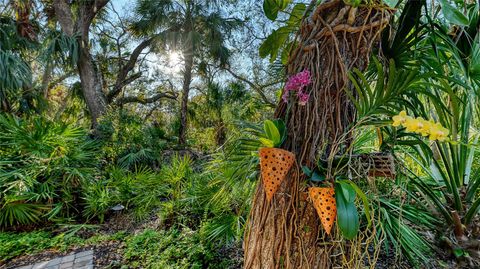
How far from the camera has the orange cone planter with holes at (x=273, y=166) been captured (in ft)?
2.71

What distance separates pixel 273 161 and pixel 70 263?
222 centimetres

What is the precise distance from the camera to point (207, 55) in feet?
20.9

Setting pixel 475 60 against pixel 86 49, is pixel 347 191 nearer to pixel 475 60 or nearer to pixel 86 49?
pixel 475 60

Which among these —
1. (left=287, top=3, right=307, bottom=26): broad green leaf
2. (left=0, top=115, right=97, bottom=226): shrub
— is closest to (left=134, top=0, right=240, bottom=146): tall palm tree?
(left=0, top=115, right=97, bottom=226): shrub

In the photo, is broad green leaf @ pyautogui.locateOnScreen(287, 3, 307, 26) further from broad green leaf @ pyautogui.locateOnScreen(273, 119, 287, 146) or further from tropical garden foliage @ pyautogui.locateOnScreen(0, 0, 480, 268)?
broad green leaf @ pyautogui.locateOnScreen(273, 119, 287, 146)

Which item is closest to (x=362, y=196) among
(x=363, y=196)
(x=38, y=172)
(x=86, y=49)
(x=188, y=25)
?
(x=363, y=196)

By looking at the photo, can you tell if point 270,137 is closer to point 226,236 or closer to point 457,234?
point 226,236

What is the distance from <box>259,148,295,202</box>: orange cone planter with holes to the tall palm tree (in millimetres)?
5229

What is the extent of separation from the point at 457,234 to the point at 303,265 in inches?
55.5

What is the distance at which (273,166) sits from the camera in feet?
2.71

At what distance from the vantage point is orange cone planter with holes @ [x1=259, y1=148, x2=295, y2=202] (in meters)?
0.83

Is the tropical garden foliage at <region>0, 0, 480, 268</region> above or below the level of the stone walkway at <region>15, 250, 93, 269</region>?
above

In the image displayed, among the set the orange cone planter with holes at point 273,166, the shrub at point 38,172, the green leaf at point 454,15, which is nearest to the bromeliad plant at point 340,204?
the orange cone planter with holes at point 273,166

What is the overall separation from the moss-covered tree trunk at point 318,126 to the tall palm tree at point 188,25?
5.09m
